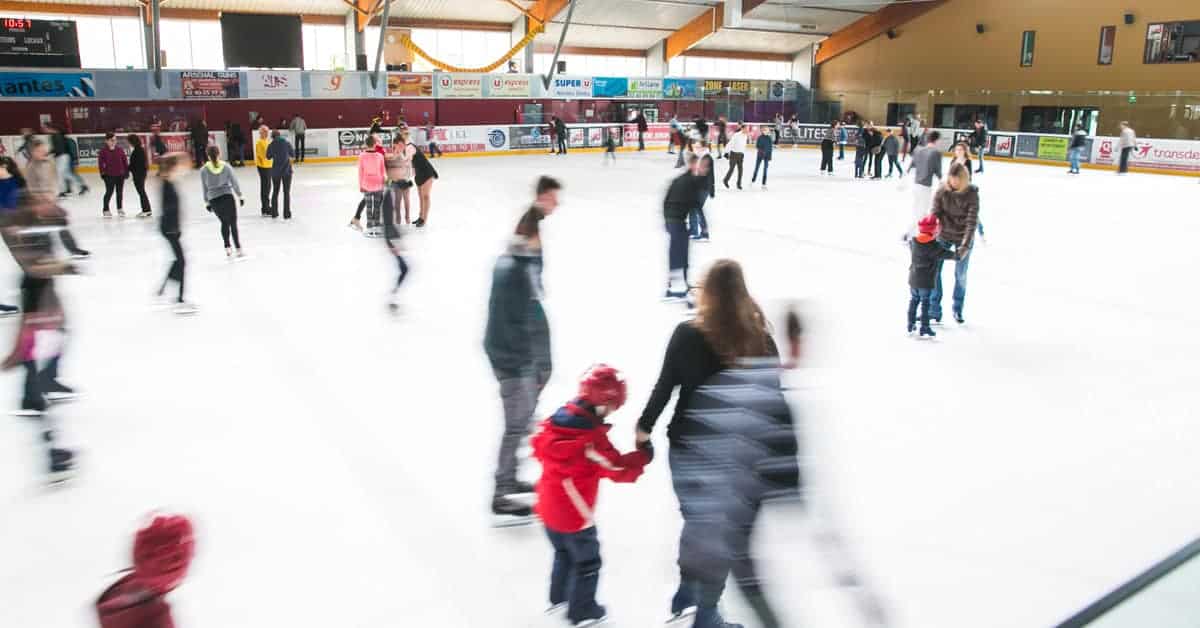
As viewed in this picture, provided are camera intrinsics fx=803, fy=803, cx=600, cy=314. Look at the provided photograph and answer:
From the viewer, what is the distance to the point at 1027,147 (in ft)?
79.3

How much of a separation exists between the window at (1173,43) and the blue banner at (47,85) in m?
31.0

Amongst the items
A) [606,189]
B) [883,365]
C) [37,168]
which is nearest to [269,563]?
[883,365]

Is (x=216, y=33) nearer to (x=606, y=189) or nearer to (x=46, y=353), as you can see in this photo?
(x=606, y=189)

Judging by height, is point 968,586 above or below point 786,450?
below

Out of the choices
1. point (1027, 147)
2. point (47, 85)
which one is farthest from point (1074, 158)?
point (47, 85)

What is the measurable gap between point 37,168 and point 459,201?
22.4ft

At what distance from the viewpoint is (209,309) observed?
736cm

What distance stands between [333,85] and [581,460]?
2465 centimetres

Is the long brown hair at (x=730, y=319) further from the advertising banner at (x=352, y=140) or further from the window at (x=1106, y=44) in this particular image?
the window at (x=1106, y=44)

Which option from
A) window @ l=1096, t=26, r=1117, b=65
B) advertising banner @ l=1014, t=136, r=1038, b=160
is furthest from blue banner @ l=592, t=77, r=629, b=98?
window @ l=1096, t=26, r=1117, b=65

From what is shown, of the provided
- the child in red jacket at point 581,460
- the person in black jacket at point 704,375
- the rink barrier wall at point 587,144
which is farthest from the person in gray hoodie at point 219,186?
the rink barrier wall at point 587,144

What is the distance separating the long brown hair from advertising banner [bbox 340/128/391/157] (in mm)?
22105

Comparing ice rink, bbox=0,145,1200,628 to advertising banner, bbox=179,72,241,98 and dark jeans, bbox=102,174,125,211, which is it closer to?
dark jeans, bbox=102,174,125,211

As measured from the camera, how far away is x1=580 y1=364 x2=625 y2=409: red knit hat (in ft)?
8.12
